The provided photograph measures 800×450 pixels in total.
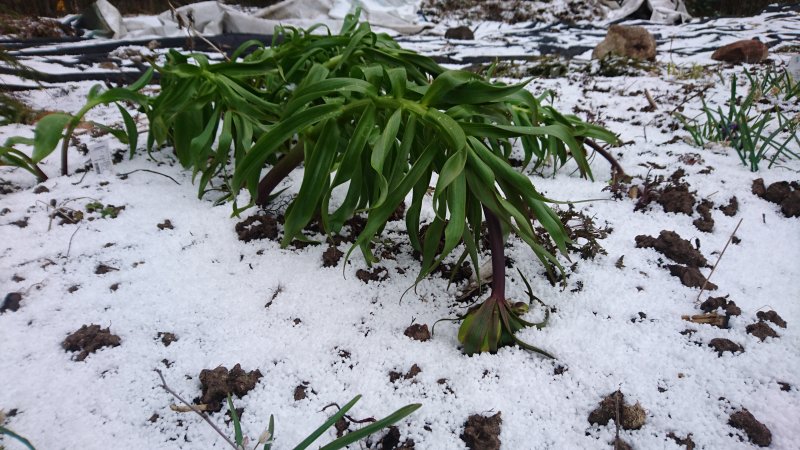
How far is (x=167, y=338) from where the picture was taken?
1.00 metres

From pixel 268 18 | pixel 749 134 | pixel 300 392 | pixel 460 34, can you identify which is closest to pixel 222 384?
pixel 300 392

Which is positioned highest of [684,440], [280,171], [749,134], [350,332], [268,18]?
[268,18]

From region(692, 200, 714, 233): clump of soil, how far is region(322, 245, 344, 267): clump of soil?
43.6 inches

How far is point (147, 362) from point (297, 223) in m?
0.43

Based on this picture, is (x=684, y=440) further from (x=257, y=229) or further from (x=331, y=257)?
(x=257, y=229)

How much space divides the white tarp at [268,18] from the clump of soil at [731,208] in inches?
146

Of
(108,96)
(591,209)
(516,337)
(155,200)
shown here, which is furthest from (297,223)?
(591,209)

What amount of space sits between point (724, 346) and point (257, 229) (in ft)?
3.93

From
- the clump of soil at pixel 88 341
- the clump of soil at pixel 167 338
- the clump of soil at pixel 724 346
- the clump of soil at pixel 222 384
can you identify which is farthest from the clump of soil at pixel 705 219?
the clump of soil at pixel 88 341

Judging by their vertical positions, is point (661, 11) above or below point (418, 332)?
above

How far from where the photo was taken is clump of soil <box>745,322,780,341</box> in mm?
972

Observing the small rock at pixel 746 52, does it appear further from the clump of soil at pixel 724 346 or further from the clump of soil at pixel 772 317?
→ the clump of soil at pixel 724 346

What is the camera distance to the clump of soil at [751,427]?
0.78 metres

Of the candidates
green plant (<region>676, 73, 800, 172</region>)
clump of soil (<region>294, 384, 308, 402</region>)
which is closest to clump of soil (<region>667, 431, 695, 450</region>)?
clump of soil (<region>294, 384, 308, 402</region>)
